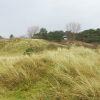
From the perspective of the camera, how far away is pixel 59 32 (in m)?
44.2

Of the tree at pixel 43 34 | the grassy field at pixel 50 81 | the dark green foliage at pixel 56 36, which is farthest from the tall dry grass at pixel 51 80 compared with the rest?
the tree at pixel 43 34

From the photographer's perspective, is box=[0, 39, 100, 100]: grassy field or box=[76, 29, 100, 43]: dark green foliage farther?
box=[76, 29, 100, 43]: dark green foliage

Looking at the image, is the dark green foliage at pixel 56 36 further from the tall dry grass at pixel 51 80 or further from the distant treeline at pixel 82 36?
the tall dry grass at pixel 51 80

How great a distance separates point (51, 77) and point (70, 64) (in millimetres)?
668

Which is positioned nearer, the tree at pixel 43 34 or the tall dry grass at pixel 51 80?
the tall dry grass at pixel 51 80

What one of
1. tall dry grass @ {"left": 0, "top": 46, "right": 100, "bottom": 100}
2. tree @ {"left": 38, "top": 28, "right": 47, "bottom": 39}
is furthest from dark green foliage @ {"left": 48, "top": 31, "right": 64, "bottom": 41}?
tall dry grass @ {"left": 0, "top": 46, "right": 100, "bottom": 100}

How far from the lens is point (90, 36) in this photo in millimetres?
41812

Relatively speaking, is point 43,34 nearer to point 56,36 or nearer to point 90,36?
point 56,36

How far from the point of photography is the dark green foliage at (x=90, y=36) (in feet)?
133

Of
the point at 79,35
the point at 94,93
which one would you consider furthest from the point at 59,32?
the point at 94,93

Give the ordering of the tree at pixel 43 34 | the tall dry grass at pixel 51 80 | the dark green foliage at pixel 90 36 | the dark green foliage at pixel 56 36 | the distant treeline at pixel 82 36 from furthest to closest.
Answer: the tree at pixel 43 34 → the dark green foliage at pixel 56 36 → the distant treeline at pixel 82 36 → the dark green foliage at pixel 90 36 → the tall dry grass at pixel 51 80

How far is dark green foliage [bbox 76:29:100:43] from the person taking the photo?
133ft

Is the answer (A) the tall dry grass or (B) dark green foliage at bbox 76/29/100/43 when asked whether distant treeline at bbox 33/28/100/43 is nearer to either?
(B) dark green foliage at bbox 76/29/100/43

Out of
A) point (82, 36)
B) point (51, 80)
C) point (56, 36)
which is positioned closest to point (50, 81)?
point (51, 80)
